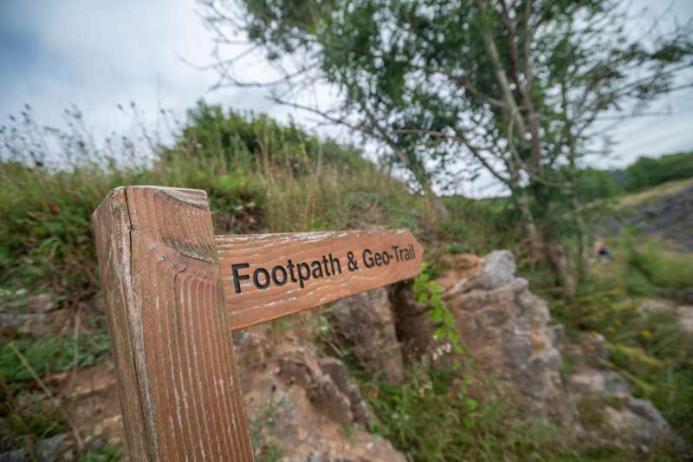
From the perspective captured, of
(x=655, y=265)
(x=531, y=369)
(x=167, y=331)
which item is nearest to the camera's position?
(x=167, y=331)

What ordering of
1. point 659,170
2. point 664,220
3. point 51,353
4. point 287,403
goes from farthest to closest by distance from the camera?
point 659,170
point 664,220
point 287,403
point 51,353

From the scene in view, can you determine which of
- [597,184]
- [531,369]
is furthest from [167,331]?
[597,184]

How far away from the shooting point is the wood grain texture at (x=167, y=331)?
1.55 feet

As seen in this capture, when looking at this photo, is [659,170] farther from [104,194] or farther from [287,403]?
[104,194]

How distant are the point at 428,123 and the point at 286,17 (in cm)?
258

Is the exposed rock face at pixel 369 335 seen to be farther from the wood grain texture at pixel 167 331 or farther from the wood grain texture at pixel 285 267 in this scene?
the wood grain texture at pixel 167 331

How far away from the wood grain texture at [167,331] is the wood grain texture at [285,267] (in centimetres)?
12

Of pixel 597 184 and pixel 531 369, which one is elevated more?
pixel 597 184

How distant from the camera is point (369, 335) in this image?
7.29ft

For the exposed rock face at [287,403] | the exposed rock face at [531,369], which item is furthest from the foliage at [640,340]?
the exposed rock face at [287,403]

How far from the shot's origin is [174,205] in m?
0.56

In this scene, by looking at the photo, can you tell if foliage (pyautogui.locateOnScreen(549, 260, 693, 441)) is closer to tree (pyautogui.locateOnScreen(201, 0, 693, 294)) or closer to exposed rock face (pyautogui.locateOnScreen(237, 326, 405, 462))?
tree (pyautogui.locateOnScreen(201, 0, 693, 294))

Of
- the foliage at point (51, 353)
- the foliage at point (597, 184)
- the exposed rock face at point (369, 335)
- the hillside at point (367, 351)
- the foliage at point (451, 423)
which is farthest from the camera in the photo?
the foliage at point (597, 184)

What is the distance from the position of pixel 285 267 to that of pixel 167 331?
1.25 ft
